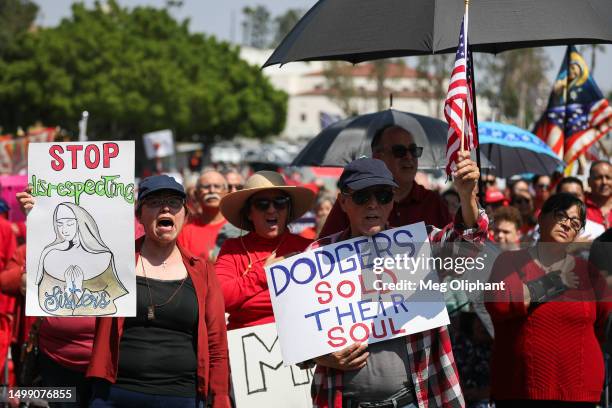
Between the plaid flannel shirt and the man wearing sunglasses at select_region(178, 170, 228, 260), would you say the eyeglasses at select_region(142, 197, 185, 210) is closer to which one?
the plaid flannel shirt

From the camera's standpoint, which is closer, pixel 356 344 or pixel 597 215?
pixel 356 344

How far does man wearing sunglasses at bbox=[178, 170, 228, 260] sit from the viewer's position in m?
8.20

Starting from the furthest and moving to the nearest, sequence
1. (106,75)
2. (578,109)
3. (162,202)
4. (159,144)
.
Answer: (106,75) < (159,144) < (578,109) < (162,202)

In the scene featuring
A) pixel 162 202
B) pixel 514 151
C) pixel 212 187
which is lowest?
pixel 162 202

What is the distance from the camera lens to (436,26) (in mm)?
5297

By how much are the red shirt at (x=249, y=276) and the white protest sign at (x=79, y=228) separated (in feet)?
2.76

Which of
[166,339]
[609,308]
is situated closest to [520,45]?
[609,308]

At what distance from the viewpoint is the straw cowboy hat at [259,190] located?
20.1 ft

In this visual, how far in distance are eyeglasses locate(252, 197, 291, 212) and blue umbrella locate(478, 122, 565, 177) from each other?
14.6ft

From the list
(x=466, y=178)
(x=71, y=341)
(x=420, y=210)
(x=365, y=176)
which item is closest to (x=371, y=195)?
(x=365, y=176)

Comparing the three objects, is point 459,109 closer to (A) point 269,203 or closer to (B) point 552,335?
(B) point 552,335

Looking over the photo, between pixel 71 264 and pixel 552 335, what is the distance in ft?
8.19

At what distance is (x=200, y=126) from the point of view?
6950 centimetres

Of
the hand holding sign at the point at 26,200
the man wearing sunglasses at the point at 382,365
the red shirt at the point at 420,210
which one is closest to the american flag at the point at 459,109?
the man wearing sunglasses at the point at 382,365
